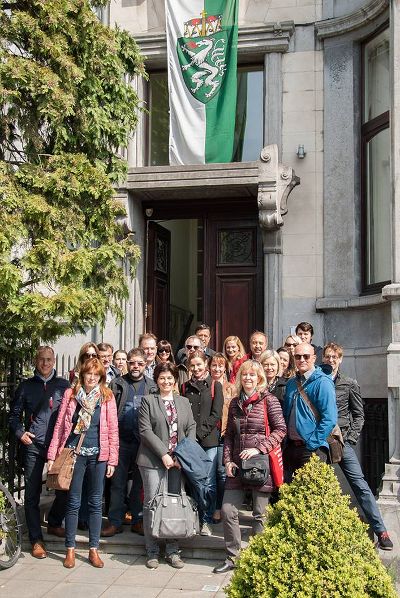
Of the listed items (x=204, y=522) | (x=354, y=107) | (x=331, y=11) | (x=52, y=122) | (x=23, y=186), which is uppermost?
(x=331, y=11)

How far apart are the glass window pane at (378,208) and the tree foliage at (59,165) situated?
155 inches

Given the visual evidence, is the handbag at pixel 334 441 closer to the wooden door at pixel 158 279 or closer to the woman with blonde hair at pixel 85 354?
the woman with blonde hair at pixel 85 354

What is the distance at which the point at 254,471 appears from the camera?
6965mm

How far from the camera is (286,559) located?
13.8 ft

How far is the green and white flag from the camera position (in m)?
11.1

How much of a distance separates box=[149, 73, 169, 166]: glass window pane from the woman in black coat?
514 centimetres

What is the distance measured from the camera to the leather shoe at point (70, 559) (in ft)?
23.8

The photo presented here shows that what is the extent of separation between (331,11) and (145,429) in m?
7.17

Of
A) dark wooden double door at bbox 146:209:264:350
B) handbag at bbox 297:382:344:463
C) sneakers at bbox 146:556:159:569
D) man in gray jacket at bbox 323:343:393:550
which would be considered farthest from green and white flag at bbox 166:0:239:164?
sneakers at bbox 146:556:159:569

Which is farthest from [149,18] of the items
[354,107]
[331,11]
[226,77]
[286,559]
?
[286,559]

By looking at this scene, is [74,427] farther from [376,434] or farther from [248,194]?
[248,194]

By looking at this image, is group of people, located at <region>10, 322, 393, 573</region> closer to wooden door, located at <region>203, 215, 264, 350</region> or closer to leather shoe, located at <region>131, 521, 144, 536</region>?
leather shoe, located at <region>131, 521, 144, 536</region>

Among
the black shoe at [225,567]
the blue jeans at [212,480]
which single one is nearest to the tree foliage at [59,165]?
the blue jeans at [212,480]

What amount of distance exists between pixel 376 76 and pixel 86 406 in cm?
668
